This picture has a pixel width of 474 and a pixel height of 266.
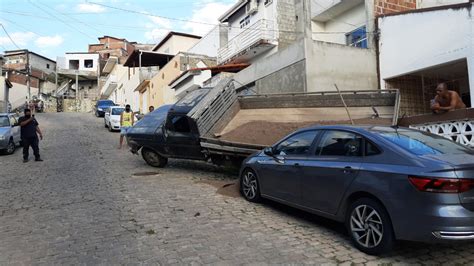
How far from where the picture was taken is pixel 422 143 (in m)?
4.56

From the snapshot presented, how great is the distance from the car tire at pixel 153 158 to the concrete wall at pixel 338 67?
5412 millimetres

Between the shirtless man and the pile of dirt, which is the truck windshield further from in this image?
the shirtless man

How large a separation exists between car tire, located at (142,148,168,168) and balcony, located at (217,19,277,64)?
1287cm

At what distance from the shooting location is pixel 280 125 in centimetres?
867

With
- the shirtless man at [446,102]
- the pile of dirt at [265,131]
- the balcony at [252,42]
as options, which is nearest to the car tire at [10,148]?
the pile of dirt at [265,131]

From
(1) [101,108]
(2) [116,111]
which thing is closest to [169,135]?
(2) [116,111]

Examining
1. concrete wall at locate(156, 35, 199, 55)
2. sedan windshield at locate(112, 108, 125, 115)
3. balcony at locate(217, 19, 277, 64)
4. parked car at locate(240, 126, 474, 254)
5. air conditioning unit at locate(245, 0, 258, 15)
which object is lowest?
parked car at locate(240, 126, 474, 254)

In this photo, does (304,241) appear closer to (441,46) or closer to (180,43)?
(441,46)

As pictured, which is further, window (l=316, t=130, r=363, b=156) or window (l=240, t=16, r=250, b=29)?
window (l=240, t=16, r=250, b=29)

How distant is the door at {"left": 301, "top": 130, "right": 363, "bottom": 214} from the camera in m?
4.71

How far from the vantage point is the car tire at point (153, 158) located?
10656mm

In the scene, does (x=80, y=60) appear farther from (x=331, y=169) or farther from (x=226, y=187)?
(x=331, y=169)

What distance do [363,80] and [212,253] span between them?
36.6ft

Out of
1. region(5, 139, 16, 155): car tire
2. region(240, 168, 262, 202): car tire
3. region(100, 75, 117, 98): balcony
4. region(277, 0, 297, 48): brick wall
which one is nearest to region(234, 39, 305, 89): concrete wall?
region(277, 0, 297, 48): brick wall
